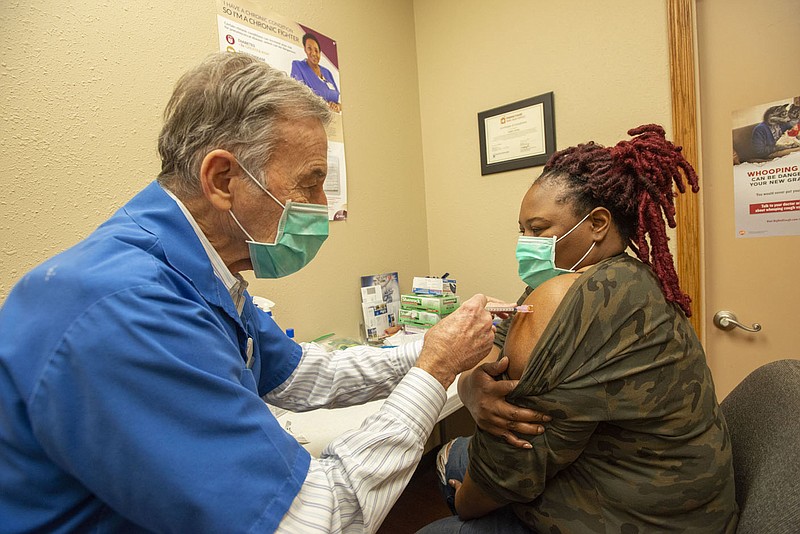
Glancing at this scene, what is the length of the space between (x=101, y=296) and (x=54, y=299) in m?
0.06

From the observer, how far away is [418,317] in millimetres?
1998

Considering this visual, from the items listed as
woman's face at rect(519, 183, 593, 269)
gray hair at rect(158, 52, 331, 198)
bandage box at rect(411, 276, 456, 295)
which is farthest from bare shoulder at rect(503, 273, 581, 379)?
bandage box at rect(411, 276, 456, 295)

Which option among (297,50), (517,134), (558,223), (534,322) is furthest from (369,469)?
(517,134)

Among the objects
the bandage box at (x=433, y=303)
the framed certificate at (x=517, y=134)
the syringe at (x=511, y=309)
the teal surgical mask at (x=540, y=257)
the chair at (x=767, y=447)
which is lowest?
the chair at (x=767, y=447)

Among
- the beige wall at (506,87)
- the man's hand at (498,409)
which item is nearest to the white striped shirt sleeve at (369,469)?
the man's hand at (498,409)

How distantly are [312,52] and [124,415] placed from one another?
5.69 ft

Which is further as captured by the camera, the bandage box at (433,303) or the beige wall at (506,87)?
the bandage box at (433,303)

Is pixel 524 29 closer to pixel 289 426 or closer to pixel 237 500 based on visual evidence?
pixel 289 426

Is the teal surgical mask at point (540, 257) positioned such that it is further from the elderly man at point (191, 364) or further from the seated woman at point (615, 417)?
the elderly man at point (191, 364)

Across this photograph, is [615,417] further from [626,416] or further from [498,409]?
[498,409]

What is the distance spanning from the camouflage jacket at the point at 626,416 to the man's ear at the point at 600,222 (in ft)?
0.74

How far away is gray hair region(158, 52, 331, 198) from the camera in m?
0.76

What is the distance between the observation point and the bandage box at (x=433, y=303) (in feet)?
6.33

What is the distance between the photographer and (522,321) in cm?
89
